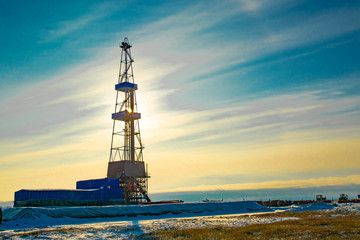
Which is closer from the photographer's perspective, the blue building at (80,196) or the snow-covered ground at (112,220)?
the snow-covered ground at (112,220)

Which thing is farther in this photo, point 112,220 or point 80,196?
point 80,196

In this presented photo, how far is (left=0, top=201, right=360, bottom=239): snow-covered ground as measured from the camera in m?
25.7

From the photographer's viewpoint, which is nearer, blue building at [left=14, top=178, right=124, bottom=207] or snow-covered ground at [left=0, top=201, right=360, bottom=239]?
snow-covered ground at [left=0, top=201, right=360, bottom=239]

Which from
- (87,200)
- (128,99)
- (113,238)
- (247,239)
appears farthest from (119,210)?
(128,99)

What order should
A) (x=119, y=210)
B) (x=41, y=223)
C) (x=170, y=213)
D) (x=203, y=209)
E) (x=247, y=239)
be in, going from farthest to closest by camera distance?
(x=203, y=209), (x=170, y=213), (x=119, y=210), (x=41, y=223), (x=247, y=239)

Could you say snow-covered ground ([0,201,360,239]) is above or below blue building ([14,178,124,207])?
below

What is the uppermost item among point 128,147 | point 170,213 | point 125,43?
point 125,43

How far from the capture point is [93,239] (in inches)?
879

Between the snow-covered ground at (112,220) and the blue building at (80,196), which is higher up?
the blue building at (80,196)

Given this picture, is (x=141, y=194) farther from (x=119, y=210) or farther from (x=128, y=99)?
(x=119, y=210)

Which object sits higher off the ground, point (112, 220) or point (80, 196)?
point (80, 196)

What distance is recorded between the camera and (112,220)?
128ft

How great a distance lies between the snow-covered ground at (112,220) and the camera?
1011 inches

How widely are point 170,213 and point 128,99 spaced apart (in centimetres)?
3519
